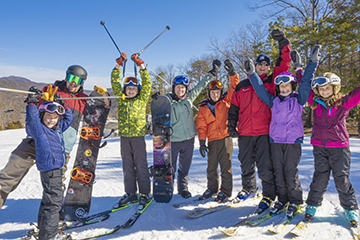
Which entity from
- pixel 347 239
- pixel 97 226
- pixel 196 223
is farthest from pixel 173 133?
pixel 347 239

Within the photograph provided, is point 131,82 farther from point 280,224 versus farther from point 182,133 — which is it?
point 280,224

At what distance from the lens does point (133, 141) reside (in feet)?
10.9

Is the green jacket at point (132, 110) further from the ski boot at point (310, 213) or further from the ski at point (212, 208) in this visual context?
the ski boot at point (310, 213)

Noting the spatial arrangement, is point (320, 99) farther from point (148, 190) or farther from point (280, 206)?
point (148, 190)

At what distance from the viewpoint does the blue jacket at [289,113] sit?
253 centimetres

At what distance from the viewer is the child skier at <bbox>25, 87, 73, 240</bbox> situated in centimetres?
221

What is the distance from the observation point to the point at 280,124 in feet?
8.68

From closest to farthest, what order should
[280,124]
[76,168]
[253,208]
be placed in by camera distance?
[280,124] → [253,208] → [76,168]

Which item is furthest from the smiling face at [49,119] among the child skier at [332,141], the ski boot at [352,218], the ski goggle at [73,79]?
the ski boot at [352,218]

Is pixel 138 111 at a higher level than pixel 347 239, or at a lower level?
higher

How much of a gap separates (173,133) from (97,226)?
5.89 feet

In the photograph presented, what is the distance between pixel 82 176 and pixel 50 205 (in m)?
0.92

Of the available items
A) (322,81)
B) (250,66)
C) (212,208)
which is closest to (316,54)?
(322,81)

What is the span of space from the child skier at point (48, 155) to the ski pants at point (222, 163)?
7.07ft
